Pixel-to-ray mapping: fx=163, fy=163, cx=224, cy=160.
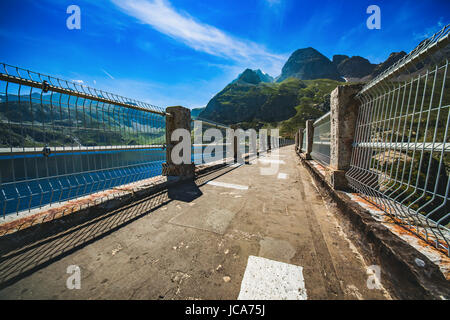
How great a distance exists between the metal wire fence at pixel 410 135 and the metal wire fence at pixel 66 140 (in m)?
3.78

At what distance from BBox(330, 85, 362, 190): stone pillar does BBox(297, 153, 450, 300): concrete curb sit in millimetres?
1037

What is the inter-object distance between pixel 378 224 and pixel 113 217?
3.38 m

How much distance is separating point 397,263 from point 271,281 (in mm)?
1000

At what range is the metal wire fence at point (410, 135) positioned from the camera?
145 centimetres

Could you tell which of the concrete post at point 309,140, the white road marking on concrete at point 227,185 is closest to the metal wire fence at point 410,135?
the white road marking on concrete at point 227,185

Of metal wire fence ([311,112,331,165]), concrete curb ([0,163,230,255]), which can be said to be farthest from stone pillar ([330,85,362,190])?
concrete curb ([0,163,230,255])

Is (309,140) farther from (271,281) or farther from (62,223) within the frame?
(62,223)

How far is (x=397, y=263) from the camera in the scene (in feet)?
4.23

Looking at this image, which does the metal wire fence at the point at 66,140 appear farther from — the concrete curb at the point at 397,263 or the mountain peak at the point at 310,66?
the mountain peak at the point at 310,66

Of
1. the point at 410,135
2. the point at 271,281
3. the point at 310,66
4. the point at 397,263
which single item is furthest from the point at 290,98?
the point at 271,281

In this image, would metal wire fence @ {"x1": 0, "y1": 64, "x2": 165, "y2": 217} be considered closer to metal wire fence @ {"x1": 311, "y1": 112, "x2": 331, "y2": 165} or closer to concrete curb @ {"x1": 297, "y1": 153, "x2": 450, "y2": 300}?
concrete curb @ {"x1": 297, "y1": 153, "x2": 450, "y2": 300}

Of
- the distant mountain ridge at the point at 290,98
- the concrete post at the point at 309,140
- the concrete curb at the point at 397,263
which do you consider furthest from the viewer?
the distant mountain ridge at the point at 290,98

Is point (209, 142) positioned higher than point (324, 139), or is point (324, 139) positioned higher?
point (324, 139)
